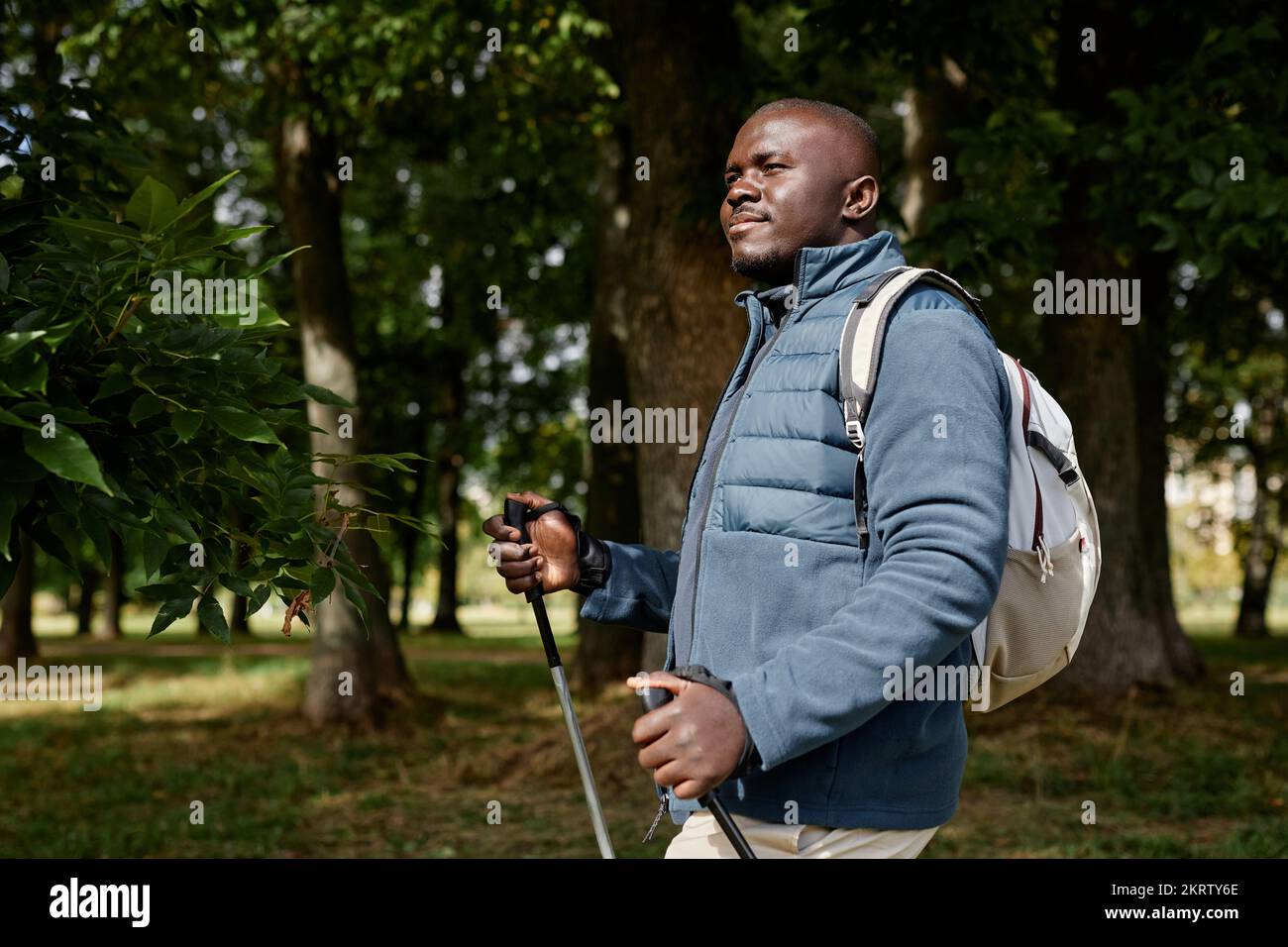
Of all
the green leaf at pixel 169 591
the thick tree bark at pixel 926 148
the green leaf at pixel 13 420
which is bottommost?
the green leaf at pixel 169 591

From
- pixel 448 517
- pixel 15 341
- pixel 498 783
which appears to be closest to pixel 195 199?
pixel 15 341

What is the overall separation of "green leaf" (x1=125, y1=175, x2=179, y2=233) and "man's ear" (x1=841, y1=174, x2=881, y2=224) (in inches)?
46.1

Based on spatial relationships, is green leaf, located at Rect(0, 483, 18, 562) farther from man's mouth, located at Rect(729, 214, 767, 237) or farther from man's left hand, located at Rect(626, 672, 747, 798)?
man's mouth, located at Rect(729, 214, 767, 237)

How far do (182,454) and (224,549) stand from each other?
205mm

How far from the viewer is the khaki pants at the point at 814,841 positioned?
208 centimetres

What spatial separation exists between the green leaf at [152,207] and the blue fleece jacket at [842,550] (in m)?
1.02

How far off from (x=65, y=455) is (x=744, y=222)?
1227 millimetres

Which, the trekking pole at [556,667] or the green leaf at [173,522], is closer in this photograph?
the green leaf at [173,522]

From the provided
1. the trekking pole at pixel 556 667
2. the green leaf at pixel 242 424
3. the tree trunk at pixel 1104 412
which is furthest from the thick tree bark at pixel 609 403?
the green leaf at pixel 242 424

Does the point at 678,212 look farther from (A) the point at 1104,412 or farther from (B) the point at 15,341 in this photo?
(B) the point at 15,341

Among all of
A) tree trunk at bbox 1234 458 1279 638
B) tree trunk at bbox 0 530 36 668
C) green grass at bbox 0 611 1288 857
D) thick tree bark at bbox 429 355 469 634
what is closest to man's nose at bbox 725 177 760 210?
green grass at bbox 0 611 1288 857

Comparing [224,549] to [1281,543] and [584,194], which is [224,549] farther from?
[1281,543]

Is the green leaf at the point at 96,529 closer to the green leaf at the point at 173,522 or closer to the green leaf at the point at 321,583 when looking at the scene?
the green leaf at the point at 173,522

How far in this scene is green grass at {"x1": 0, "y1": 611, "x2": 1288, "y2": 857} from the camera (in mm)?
7418
